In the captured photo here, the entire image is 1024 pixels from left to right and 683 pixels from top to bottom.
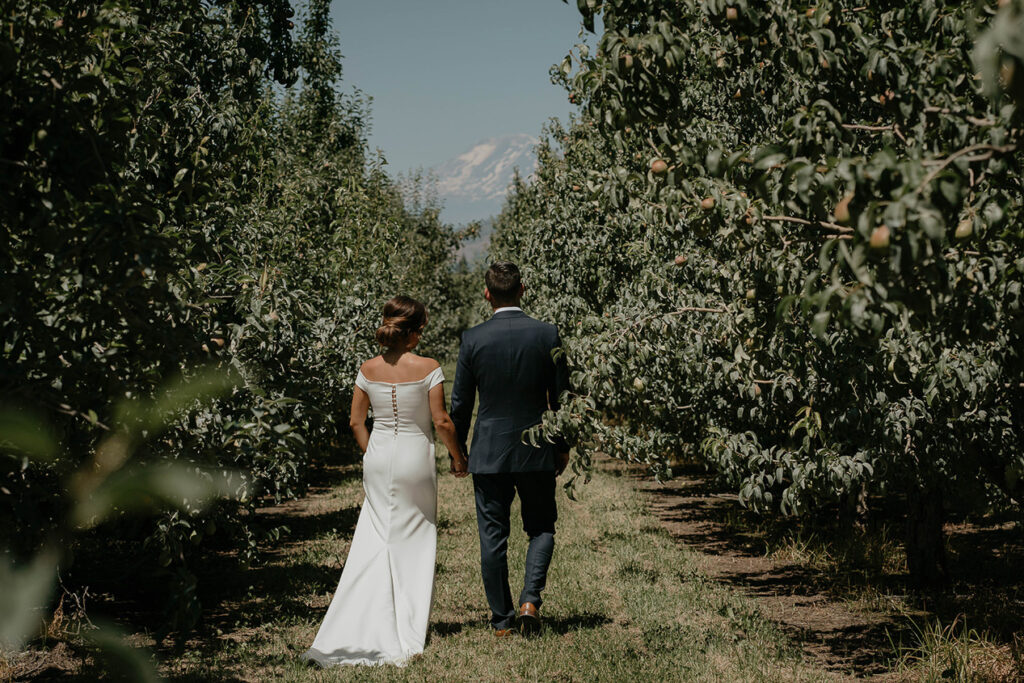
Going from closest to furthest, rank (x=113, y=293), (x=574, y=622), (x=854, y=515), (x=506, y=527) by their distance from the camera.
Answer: (x=113, y=293)
(x=506, y=527)
(x=574, y=622)
(x=854, y=515)

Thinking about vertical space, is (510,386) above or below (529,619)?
above

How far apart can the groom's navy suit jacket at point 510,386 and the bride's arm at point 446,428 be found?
185mm

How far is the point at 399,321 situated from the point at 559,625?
2.58 metres

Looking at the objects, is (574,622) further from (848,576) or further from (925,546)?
(925,546)

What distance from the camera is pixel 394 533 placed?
624 centimetres

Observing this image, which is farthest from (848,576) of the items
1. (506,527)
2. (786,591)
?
(506,527)

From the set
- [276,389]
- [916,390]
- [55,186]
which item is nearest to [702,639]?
[916,390]

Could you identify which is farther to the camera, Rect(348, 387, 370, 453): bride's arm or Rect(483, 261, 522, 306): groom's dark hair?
Rect(348, 387, 370, 453): bride's arm

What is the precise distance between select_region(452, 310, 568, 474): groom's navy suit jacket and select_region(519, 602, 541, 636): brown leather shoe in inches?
39.7

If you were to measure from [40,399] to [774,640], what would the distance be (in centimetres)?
548

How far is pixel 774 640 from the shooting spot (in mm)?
6566

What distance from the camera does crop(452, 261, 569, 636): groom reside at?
5.97 metres

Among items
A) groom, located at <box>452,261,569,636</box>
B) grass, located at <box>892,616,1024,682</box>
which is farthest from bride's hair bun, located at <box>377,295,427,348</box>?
→ grass, located at <box>892,616,1024,682</box>

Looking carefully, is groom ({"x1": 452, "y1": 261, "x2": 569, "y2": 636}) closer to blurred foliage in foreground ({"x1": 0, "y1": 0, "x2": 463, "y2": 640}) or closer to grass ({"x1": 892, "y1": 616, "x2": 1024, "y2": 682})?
blurred foliage in foreground ({"x1": 0, "y1": 0, "x2": 463, "y2": 640})
